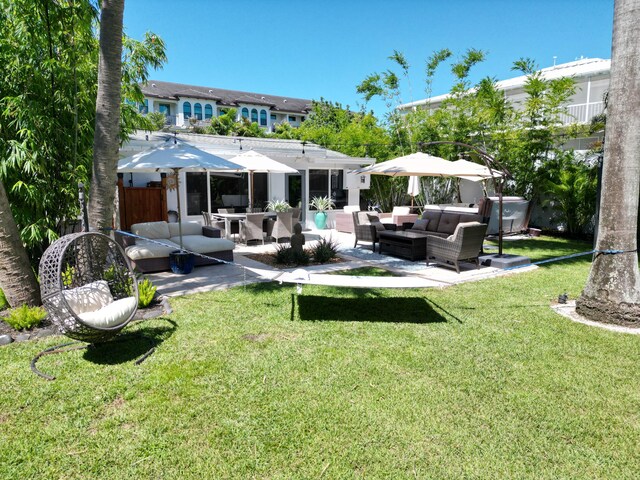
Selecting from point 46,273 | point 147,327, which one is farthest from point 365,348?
point 46,273

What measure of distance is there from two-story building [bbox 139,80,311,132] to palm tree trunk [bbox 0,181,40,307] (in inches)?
1467

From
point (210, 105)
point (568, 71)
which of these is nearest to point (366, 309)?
point (568, 71)

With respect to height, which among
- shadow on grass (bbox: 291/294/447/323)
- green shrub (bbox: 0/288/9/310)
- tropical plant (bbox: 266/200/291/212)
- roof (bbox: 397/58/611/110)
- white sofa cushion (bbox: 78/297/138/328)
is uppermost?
roof (bbox: 397/58/611/110)

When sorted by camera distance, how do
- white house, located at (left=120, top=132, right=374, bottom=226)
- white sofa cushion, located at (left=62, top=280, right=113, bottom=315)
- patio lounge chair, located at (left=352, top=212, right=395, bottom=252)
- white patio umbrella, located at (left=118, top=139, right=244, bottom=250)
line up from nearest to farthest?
white sofa cushion, located at (left=62, top=280, right=113, bottom=315) → white patio umbrella, located at (left=118, top=139, right=244, bottom=250) → patio lounge chair, located at (left=352, top=212, right=395, bottom=252) → white house, located at (left=120, top=132, right=374, bottom=226)

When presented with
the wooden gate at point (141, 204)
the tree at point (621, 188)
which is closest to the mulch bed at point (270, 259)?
the wooden gate at point (141, 204)

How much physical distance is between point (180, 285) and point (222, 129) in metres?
29.5

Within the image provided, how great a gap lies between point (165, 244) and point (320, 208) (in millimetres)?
7979

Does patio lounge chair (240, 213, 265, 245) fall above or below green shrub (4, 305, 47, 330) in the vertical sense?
above

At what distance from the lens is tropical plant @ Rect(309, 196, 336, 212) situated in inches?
617

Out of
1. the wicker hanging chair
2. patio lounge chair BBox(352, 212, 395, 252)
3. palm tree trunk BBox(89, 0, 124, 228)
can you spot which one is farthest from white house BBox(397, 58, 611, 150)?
the wicker hanging chair

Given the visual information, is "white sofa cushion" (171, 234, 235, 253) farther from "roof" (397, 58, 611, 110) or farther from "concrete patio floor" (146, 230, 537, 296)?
"roof" (397, 58, 611, 110)

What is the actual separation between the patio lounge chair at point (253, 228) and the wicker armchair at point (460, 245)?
4.70 meters

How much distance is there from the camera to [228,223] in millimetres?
11984

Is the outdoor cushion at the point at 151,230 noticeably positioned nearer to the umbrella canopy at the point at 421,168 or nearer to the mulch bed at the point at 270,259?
the mulch bed at the point at 270,259
